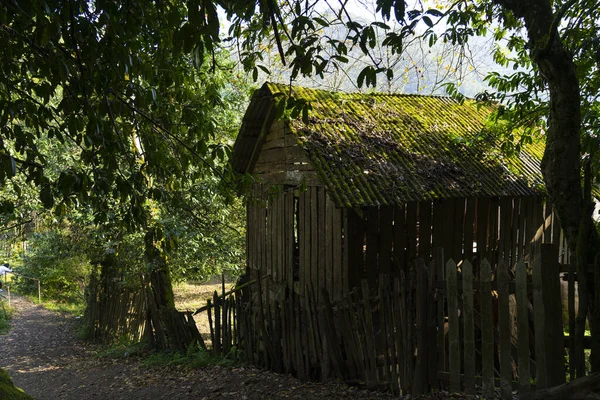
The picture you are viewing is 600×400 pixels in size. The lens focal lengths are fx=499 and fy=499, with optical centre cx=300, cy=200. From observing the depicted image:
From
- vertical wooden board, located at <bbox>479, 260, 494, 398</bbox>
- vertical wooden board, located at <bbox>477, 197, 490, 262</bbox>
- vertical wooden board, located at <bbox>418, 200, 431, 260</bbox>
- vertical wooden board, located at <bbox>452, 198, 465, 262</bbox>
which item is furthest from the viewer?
vertical wooden board, located at <bbox>477, 197, 490, 262</bbox>

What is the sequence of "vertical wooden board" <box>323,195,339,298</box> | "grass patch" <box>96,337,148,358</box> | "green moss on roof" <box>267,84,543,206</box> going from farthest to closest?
"grass patch" <box>96,337,148,358</box> < "vertical wooden board" <box>323,195,339,298</box> < "green moss on roof" <box>267,84,543,206</box>

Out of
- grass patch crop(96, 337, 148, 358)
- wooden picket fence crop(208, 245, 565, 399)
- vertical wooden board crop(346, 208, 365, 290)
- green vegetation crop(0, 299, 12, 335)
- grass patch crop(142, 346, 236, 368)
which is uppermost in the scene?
vertical wooden board crop(346, 208, 365, 290)

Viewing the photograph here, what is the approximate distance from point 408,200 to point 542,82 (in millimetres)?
2613

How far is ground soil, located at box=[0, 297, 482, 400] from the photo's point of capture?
22.8 feet

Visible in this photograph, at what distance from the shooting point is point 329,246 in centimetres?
876

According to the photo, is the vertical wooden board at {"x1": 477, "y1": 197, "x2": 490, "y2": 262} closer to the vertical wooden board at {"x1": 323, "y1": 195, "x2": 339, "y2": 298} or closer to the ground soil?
the vertical wooden board at {"x1": 323, "y1": 195, "x2": 339, "y2": 298}

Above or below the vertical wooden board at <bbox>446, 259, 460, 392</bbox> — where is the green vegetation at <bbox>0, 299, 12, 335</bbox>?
below

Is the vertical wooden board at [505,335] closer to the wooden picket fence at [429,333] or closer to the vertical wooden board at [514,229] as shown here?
the wooden picket fence at [429,333]

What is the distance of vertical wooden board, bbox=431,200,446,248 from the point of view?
30.1 ft

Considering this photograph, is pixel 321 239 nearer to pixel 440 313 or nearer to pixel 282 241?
pixel 282 241

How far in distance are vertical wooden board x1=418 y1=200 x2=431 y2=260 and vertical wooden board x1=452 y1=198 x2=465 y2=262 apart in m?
0.62

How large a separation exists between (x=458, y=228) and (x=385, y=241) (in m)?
1.69

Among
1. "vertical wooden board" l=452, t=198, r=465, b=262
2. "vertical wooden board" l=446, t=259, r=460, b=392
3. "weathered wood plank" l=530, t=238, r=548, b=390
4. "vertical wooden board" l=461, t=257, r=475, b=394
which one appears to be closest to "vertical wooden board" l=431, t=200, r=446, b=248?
"vertical wooden board" l=452, t=198, r=465, b=262

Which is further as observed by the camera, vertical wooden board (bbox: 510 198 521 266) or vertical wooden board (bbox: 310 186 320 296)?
vertical wooden board (bbox: 510 198 521 266)
